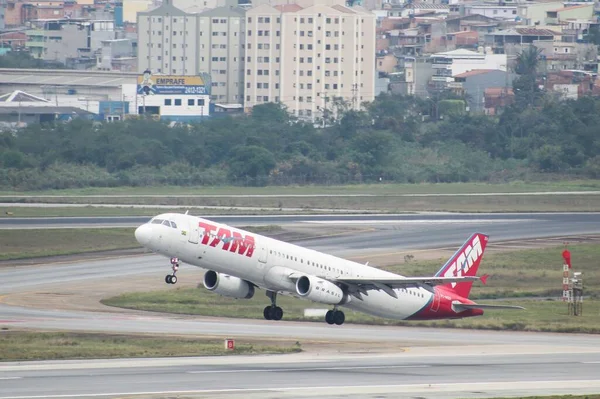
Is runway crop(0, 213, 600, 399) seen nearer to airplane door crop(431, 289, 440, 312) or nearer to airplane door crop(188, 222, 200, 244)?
airplane door crop(431, 289, 440, 312)

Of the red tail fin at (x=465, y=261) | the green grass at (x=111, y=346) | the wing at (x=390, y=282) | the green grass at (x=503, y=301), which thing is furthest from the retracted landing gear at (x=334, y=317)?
the green grass at (x=503, y=301)

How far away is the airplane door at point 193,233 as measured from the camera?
62500 millimetres

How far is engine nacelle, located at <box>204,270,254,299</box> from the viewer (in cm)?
6594

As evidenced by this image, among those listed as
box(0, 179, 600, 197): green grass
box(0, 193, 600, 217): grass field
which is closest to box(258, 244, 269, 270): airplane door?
box(0, 193, 600, 217): grass field

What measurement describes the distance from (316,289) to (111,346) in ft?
39.8

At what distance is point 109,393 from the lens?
5300 cm

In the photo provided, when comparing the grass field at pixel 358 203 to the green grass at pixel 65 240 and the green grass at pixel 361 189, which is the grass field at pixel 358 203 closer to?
the green grass at pixel 361 189

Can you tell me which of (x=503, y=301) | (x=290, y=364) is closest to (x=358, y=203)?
(x=503, y=301)

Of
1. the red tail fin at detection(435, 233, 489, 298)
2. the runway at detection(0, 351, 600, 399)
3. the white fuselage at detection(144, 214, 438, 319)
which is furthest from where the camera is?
the red tail fin at detection(435, 233, 489, 298)

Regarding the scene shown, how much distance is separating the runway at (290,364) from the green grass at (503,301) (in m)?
2.41

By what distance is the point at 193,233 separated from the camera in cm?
6266

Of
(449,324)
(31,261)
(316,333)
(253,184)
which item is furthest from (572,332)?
(253,184)

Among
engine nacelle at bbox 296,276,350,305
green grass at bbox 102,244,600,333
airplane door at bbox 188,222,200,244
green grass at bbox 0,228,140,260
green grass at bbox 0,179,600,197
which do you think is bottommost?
green grass at bbox 102,244,600,333

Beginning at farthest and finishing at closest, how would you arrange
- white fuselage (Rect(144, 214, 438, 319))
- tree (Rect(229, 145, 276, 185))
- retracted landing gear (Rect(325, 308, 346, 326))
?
1. tree (Rect(229, 145, 276, 185))
2. retracted landing gear (Rect(325, 308, 346, 326))
3. white fuselage (Rect(144, 214, 438, 319))
